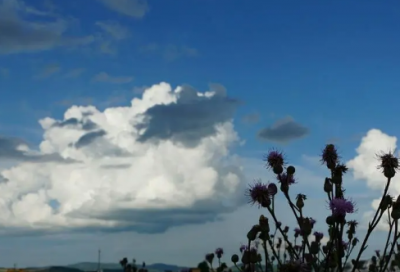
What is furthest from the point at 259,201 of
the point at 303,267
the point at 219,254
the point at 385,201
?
the point at 219,254

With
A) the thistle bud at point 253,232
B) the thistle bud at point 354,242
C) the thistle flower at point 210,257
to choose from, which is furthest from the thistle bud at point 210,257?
the thistle bud at point 253,232

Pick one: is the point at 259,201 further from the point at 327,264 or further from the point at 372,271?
the point at 372,271

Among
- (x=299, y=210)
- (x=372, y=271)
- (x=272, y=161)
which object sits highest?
(x=272, y=161)

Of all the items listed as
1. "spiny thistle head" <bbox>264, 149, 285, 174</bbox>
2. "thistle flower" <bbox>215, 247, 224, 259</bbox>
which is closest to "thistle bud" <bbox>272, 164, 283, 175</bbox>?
"spiny thistle head" <bbox>264, 149, 285, 174</bbox>

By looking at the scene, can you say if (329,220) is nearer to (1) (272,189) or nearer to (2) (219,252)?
(1) (272,189)

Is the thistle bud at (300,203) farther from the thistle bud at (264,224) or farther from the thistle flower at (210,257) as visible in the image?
the thistle flower at (210,257)

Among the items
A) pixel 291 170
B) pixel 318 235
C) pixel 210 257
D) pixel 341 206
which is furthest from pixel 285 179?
pixel 210 257
